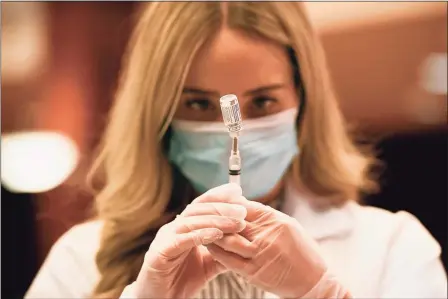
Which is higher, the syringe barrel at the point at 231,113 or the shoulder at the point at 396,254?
the syringe barrel at the point at 231,113

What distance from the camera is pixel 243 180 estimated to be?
854mm

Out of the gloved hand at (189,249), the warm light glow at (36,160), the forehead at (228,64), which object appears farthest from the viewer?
the warm light glow at (36,160)

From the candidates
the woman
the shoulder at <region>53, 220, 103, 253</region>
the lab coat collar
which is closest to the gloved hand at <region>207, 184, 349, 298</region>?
the woman

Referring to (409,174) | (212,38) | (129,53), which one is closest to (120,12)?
(129,53)

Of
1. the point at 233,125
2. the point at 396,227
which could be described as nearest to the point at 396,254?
the point at 396,227

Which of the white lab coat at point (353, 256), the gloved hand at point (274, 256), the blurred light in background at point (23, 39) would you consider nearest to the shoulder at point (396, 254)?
the white lab coat at point (353, 256)

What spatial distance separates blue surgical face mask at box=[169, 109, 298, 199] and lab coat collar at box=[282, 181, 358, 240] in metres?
0.05

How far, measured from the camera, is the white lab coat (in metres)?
0.91

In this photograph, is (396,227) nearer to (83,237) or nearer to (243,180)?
(243,180)

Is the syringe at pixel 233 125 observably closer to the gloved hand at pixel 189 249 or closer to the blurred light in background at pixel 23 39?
the gloved hand at pixel 189 249

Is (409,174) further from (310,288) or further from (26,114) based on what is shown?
(26,114)

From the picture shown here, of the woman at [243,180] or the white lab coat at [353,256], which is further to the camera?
the white lab coat at [353,256]

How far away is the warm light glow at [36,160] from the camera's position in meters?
0.97

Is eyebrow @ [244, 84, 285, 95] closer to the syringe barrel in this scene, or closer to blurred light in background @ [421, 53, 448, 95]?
the syringe barrel
